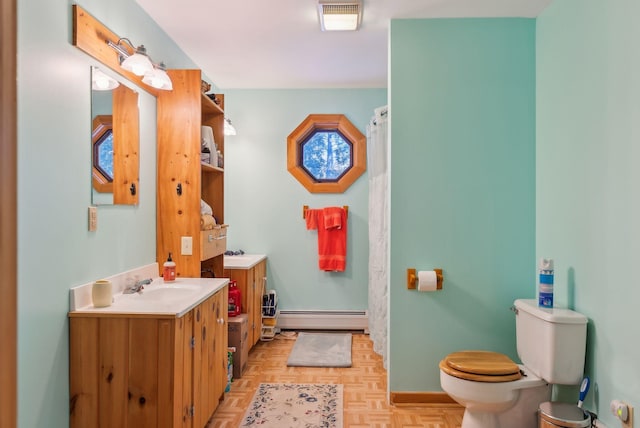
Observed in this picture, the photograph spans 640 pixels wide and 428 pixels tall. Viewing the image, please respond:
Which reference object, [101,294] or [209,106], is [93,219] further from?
[209,106]

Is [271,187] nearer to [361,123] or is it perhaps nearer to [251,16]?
[361,123]

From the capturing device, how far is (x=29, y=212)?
1.70 m

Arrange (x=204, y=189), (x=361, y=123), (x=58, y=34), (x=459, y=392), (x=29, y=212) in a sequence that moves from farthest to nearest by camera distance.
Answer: (x=361, y=123) < (x=204, y=189) < (x=459, y=392) < (x=58, y=34) < (x=29, y=212)

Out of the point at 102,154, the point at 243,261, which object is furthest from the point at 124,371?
the point at 243,261

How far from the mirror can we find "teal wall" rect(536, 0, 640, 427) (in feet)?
7.56

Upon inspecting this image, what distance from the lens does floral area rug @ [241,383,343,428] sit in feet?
8.55

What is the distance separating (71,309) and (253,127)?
9.55 ft

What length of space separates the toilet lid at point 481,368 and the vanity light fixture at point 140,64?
2.13 m

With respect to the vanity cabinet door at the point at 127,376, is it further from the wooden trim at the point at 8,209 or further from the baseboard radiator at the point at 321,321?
Answer: the baseboard radiator at the point at 321,321

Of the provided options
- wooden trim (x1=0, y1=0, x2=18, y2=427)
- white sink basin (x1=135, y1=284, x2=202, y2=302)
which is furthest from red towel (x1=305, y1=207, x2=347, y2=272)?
wooden trim (x1=0, y1=0, x2=18, y2=427)

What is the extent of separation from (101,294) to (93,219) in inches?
13.9

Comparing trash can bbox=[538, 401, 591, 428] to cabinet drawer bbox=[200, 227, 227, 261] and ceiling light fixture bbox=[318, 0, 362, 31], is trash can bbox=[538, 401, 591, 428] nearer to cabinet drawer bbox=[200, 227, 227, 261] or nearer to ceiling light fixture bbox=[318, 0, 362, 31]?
cabinet drawer bbox=[200, 227, 227, 261]

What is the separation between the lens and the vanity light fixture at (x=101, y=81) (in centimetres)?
216

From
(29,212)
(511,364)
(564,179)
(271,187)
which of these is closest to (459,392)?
(511,364)
